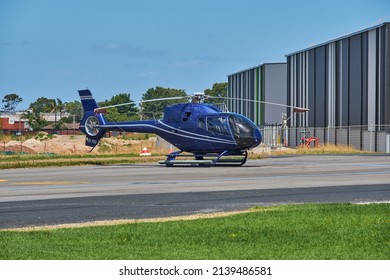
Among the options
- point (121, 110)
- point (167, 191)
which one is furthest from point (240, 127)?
point (121, 110)

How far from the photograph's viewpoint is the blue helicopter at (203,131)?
36.9 m

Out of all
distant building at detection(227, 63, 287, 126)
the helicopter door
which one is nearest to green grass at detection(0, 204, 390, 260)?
the helicopter door

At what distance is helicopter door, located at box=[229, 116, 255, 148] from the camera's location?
36656 millimetres

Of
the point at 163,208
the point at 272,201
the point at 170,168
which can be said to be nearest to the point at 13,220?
the point at 163,208

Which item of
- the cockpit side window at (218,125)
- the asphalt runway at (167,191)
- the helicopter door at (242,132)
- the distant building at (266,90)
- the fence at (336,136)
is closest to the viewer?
the asphalt runway at (167,191)

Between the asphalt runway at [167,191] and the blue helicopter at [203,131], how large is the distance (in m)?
2.48

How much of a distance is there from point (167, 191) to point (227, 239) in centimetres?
1084

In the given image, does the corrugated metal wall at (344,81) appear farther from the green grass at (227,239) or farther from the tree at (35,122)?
the tree at (35,122)

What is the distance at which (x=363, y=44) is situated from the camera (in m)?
65.4

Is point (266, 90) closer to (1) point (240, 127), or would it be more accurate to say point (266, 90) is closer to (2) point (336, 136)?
(2) point (336, 136)

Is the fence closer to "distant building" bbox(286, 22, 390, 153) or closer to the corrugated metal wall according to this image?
"distant building" bbox(286, 22, 390, 153)

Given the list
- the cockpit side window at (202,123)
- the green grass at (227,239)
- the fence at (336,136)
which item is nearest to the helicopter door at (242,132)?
the cockpit side window at (202,123)

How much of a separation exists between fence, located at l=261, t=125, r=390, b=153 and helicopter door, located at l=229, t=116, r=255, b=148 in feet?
81.9

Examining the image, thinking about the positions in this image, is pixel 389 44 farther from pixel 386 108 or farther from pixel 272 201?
pixel 272 201
